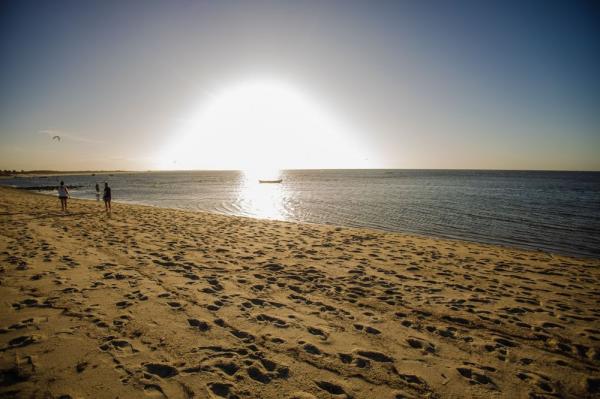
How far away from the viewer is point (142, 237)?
11992 millimetres

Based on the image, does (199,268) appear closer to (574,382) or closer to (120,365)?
(120,365)

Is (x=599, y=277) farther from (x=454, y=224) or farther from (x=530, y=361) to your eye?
(x=454, y=224)

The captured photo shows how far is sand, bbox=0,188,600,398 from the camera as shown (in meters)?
3.68

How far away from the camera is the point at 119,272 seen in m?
7.58

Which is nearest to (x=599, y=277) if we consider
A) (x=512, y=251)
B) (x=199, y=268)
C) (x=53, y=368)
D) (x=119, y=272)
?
(x=512, y=251)

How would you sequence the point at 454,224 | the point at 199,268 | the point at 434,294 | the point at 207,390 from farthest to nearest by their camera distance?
the point at 454,224 → the point at 199,268 → the point at 434,294 → the point at 207,390

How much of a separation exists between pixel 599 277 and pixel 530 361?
735cm

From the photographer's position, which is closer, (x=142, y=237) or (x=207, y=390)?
(x=207, y=390)

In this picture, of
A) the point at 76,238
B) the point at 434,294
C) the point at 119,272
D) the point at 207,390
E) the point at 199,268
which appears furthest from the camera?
the point at 76,238

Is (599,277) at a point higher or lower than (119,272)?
lower

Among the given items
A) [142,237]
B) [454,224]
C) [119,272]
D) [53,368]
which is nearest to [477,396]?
[53,368]

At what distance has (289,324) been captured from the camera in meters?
5.18

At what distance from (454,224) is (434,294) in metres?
14.8

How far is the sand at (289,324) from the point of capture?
3678mm
